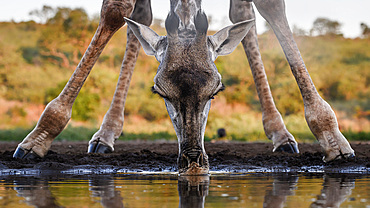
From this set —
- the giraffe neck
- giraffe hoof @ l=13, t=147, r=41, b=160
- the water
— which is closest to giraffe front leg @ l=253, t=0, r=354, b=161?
the giraffe neck

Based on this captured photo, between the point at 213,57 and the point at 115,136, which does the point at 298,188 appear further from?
the point at 115,136

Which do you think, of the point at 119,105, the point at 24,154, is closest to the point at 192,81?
the point at 24,154

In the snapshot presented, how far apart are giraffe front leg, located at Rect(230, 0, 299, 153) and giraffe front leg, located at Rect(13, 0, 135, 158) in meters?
2.38

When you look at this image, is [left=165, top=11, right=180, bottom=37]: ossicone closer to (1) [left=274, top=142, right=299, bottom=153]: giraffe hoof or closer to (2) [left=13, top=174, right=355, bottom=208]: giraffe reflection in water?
(2) [left=13, top=174, right=355, bottom=208]: giraffe reflection in water

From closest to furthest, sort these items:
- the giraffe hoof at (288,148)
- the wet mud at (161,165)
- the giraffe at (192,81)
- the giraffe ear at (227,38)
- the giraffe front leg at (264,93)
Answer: the giraffe at (192,81) → the wet mud at (161,165) → the giraffe ear at (227,38) → the giraffe hoof at (288,148) → the giraffe front leg at (264,93)

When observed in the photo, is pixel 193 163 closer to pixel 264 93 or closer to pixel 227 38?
pixel 227 38

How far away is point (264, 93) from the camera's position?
27.0ft

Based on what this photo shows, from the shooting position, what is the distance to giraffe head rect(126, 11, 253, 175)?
4.45 m

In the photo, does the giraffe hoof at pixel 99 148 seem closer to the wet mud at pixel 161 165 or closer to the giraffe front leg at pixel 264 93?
the wet mud at pixel 161 165

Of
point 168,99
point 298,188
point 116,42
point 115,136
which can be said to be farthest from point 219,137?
point 116,42

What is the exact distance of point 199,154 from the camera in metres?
4.41

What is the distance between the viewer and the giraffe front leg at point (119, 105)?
812cm

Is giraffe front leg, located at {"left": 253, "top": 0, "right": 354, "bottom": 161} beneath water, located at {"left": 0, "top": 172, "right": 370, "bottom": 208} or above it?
above

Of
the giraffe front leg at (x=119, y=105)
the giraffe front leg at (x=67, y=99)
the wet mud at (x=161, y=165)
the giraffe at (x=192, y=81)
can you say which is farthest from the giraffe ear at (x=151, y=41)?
the giraffe front leg at (x=119, y=105)
